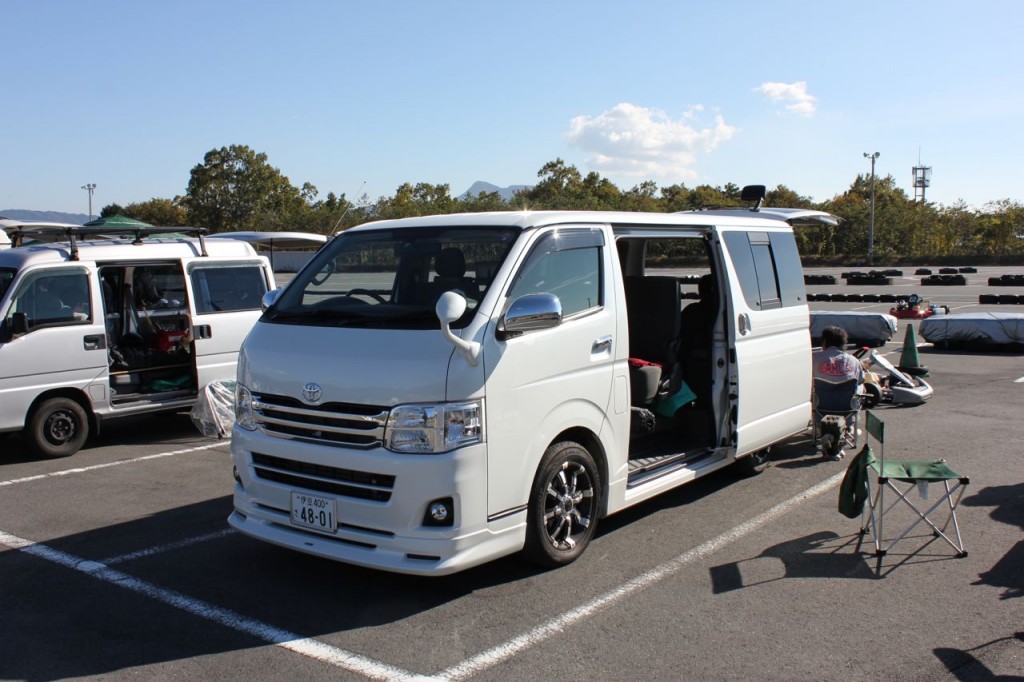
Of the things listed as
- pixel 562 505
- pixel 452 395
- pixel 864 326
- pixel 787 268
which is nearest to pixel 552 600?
pixel 562 505

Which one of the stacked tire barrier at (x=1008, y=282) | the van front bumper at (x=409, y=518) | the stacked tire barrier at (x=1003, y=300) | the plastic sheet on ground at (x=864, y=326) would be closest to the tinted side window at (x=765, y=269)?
the van front bumper at (x=409, y=518)

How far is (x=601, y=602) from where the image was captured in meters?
4.82

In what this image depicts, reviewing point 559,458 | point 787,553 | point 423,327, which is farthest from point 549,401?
point 787,553

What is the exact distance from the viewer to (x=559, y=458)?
5133mm

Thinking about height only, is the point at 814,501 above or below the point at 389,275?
below

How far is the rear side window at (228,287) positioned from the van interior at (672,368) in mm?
5051

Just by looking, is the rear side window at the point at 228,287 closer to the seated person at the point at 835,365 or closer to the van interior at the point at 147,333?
the van interior at the point at 147,333

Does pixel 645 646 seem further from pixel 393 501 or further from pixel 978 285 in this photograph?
pixel 978 285

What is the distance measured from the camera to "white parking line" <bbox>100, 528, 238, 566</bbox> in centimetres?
568

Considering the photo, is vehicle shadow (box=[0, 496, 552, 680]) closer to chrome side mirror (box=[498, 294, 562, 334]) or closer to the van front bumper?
the van front bumper

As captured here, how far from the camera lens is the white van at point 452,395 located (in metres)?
4.55

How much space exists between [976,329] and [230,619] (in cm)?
1569

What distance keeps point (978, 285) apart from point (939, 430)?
31.1 metres

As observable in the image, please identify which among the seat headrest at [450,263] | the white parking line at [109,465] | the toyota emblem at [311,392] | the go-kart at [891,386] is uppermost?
the seat headrest at [450,263]
